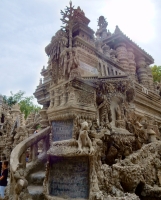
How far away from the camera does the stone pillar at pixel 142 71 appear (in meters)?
15.6

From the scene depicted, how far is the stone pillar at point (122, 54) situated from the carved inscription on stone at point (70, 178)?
918 cm

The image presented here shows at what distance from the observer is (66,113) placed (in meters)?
5.97

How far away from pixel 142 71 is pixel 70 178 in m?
12.8

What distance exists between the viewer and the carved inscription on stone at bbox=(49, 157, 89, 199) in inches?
205

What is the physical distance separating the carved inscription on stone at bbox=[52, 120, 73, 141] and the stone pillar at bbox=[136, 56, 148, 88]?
439 inches

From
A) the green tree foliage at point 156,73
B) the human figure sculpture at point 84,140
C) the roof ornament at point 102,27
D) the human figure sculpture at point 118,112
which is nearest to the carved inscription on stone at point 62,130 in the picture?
the human figure sculpture at point 84,140

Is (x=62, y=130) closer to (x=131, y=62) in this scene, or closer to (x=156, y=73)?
(x=131, y=62)

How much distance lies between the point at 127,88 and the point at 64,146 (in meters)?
4.01

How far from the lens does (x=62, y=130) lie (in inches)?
245

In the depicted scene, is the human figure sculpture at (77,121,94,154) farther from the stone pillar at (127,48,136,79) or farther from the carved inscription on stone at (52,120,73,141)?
the stone pillar at (127,48,136,79)

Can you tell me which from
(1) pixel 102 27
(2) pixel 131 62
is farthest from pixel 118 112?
(1) pixel 102 27

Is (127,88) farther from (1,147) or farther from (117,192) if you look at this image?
(1,147)

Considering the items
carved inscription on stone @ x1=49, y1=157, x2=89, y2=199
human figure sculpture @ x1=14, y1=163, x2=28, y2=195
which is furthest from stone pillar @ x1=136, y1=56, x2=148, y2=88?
human figure sculpture @ x1=14, y1=163, x2=28, y2=195

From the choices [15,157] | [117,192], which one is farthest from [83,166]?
[15,157]
